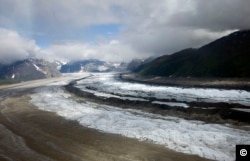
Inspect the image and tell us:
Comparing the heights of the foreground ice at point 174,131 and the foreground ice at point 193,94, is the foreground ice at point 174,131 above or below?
below

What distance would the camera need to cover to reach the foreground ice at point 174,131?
31644 millimetres

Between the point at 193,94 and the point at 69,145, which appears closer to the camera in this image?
the point at 69,145

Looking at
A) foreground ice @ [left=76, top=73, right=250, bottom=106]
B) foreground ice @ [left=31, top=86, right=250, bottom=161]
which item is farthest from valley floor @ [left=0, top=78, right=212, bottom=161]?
foreground ice @ [left=76, top=73, right=250, bottom=106]

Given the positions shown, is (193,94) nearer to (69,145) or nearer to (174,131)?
(174,131)

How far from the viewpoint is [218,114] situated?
2026 inches

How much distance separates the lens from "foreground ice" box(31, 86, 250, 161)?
31644mm

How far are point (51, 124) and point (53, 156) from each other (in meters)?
17.2

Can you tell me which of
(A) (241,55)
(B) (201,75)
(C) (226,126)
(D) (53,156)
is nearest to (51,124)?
(D) (53,156)

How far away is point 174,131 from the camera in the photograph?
39.2m

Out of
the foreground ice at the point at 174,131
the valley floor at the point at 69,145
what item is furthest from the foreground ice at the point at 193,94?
the valley floor at the point at 69,145

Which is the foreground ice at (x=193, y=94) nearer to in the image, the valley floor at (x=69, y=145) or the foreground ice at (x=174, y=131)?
the foreground ice at (x=174, y=131)

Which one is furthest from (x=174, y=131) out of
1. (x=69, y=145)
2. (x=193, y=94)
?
(x=193, y=94)

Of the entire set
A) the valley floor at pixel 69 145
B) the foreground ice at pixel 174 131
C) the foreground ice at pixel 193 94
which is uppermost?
the foreground ice at pixel 193 94

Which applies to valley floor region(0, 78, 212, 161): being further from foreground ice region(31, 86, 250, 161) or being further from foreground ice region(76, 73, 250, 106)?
foreground ice region(76, 73, 250, 106)
